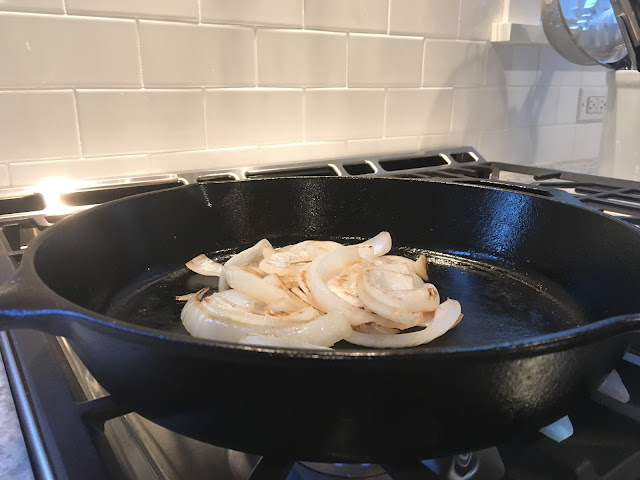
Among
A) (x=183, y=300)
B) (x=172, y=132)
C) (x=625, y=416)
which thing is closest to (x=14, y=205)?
(x=172, y=132)

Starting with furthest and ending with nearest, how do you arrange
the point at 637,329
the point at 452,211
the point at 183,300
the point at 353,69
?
the point at 353,69
the point at 452,211
the point at 183,300
the point at 637,329

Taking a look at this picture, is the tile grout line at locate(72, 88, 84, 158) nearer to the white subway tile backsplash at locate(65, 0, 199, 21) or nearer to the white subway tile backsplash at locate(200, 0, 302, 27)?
the white subway tile backsplash at locate(65, 0, 199, 21)

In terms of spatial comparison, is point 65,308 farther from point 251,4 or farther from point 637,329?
point 251,4

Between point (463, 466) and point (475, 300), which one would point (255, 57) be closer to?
point (475, 300)

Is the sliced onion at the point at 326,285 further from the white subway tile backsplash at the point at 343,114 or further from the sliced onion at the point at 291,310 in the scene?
the white subway tile backsplash at the point at 343,114

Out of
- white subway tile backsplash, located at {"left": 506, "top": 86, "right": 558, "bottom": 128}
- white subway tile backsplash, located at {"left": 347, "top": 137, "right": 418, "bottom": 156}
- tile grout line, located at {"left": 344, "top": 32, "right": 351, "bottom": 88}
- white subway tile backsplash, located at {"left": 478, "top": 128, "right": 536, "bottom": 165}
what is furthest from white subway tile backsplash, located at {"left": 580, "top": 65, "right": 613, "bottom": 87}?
tile grout line, located at {"left": 344, "top": 32, "right": 351, "bottom": 88}

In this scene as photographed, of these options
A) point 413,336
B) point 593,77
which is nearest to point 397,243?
point 413,336
